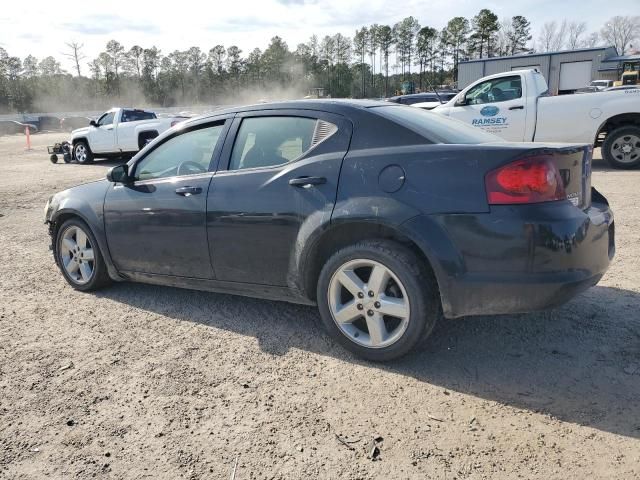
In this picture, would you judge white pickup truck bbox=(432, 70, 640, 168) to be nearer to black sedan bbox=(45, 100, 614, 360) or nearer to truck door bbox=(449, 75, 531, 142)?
truck door bbox=(449, 75, 531, 142)

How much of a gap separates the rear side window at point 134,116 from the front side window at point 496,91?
1029 cm

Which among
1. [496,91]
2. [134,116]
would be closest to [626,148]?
[496,91]

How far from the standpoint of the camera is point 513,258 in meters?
2.81

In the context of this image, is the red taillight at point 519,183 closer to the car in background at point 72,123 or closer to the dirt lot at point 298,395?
the dirt lot at point 298,395

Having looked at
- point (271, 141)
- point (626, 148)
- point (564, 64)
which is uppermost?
point (564, 64)

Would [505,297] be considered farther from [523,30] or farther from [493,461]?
[523,30]

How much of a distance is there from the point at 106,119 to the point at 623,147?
14497mm

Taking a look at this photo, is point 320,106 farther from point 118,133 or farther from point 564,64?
point 564,64

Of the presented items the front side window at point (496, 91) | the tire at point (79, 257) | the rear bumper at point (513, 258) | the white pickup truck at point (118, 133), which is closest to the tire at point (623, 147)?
the front side window at point (496, 91)

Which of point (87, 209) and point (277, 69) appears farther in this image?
point (277, 69)

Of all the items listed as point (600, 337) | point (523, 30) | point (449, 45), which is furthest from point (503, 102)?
point (523, 30)

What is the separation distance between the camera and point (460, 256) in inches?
114

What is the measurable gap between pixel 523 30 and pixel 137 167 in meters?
92.7

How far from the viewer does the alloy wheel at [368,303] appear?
312 centimetres
